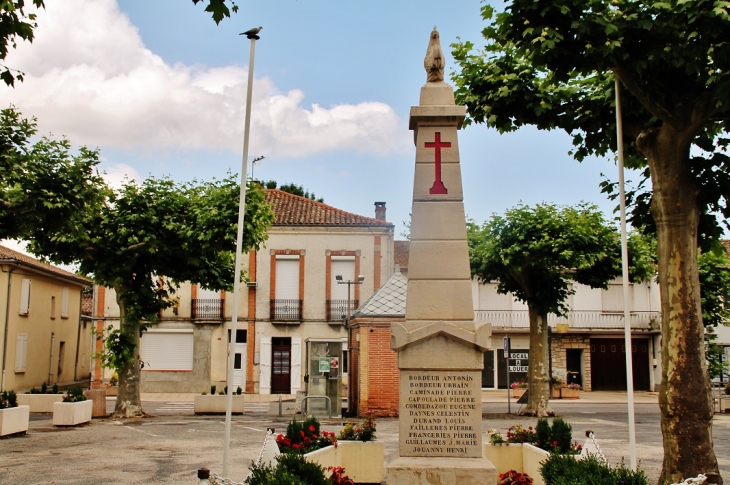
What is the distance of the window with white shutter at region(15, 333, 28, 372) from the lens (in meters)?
32.9

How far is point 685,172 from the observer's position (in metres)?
9.92

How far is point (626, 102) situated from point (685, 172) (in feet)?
4.76

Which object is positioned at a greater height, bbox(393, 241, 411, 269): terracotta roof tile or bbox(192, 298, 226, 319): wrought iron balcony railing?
bbox(393, 241, 411, 269): terracotta roof tile

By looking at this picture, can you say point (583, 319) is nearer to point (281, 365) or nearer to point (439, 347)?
point (281, 365)

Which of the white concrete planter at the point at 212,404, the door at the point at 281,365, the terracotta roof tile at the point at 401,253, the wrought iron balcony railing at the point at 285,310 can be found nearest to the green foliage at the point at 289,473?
the white concrete planter at the point at 212,404

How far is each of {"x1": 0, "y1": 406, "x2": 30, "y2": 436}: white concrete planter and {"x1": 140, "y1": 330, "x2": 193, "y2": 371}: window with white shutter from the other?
18.1 metres

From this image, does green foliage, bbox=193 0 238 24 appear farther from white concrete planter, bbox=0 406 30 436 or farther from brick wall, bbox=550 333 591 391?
brick wall, bbox=550 333 591 391

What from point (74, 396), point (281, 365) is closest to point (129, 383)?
point (74, 396)

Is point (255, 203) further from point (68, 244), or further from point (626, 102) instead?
point (626, 102)

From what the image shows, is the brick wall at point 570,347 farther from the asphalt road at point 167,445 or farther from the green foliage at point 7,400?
the green foliage at point 7,400

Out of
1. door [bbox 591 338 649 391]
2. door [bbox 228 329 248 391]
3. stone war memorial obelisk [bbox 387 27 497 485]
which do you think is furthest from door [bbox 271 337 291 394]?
stone war memorial obelisk [bbox 387 27 497 485]

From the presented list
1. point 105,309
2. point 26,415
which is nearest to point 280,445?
point 26,415

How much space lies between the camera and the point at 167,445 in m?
15.7

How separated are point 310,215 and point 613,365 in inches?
671
